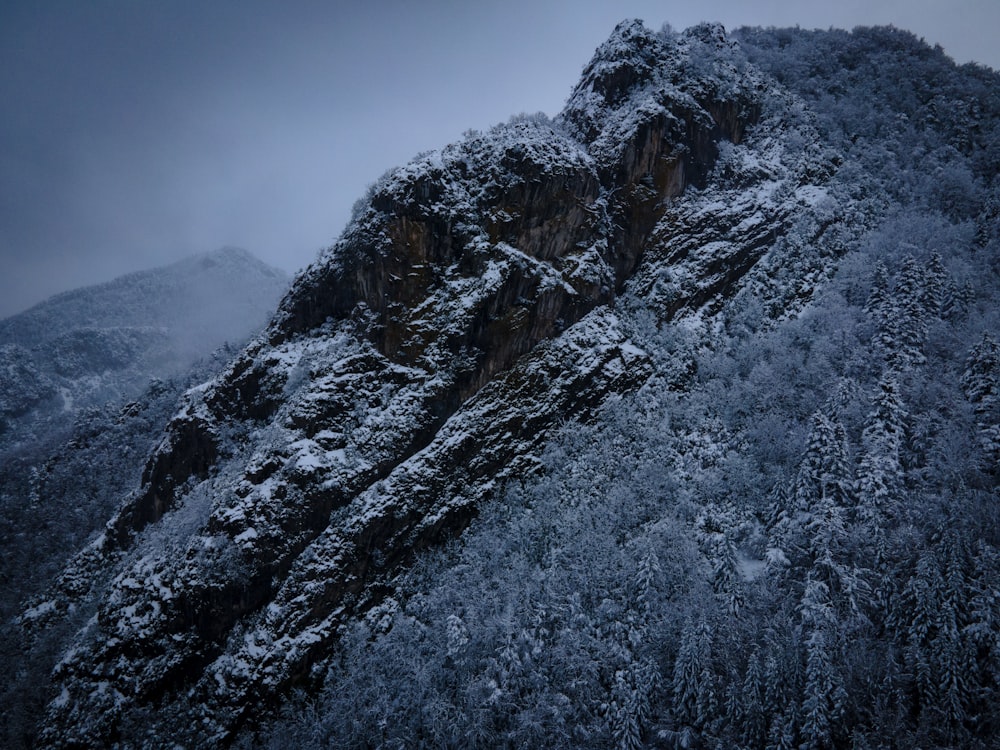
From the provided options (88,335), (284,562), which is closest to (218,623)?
(284,562)

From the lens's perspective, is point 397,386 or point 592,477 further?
point 397,386

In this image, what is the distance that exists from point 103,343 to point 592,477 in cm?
16761

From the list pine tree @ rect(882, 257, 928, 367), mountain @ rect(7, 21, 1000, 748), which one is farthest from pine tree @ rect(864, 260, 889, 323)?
pine tree @ rect(882, 257, 928, 367)

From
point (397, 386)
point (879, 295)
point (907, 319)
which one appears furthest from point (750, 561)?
point (397, 386)

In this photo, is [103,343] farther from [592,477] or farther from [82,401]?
[592,477]

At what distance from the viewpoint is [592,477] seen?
42.8 metres

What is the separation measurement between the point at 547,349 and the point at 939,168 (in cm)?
6042

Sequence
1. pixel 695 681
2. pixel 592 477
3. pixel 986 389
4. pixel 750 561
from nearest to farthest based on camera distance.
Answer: pixel 695 681, pixel 750 561, pixel 986 389, pixel 592 477

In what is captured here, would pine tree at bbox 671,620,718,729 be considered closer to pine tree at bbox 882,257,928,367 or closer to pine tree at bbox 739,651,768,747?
pine tree at bbox 739,651,768,747

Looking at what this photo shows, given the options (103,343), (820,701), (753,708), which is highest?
(103,343)

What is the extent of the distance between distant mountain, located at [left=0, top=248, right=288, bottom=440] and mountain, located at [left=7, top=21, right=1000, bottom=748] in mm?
73061

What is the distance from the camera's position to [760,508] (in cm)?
3753

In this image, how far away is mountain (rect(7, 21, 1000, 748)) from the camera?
2936 centimetres

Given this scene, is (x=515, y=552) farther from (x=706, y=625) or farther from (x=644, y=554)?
(x=706, y=625)
